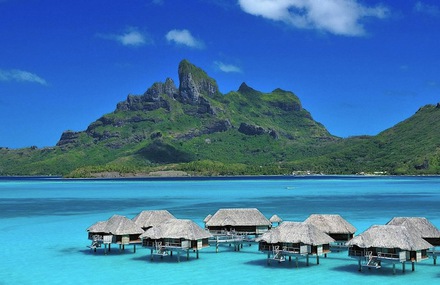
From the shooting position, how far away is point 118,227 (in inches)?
1748

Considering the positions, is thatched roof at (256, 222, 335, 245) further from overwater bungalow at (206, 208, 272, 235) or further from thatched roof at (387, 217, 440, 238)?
overwater bungalow at (206, 208, 272, 235)

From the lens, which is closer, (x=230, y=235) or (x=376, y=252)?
(x=376, y=252)

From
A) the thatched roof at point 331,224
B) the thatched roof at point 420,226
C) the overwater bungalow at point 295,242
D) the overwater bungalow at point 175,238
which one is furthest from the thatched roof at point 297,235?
the thatched roof at point 420,226

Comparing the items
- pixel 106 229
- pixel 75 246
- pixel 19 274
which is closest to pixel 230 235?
pixel 106 229

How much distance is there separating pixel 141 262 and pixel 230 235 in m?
9.20

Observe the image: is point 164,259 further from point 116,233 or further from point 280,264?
point 280,264

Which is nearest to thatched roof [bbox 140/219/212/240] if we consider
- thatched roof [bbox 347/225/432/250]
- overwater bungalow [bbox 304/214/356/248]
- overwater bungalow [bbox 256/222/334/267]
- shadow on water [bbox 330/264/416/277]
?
overwater bungalow [bbox 256/222/334/267]

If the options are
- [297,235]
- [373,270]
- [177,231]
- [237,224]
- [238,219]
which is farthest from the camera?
[238,219]

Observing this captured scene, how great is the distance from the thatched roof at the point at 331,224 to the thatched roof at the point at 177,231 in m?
9.04

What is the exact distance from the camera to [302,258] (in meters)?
41.6

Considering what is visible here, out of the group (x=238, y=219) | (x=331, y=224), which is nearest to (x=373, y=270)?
(x=331, y=224)

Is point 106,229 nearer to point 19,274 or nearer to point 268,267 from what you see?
point 19,274

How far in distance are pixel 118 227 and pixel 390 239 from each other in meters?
20.8

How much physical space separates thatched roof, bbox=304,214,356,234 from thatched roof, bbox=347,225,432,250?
683cm
